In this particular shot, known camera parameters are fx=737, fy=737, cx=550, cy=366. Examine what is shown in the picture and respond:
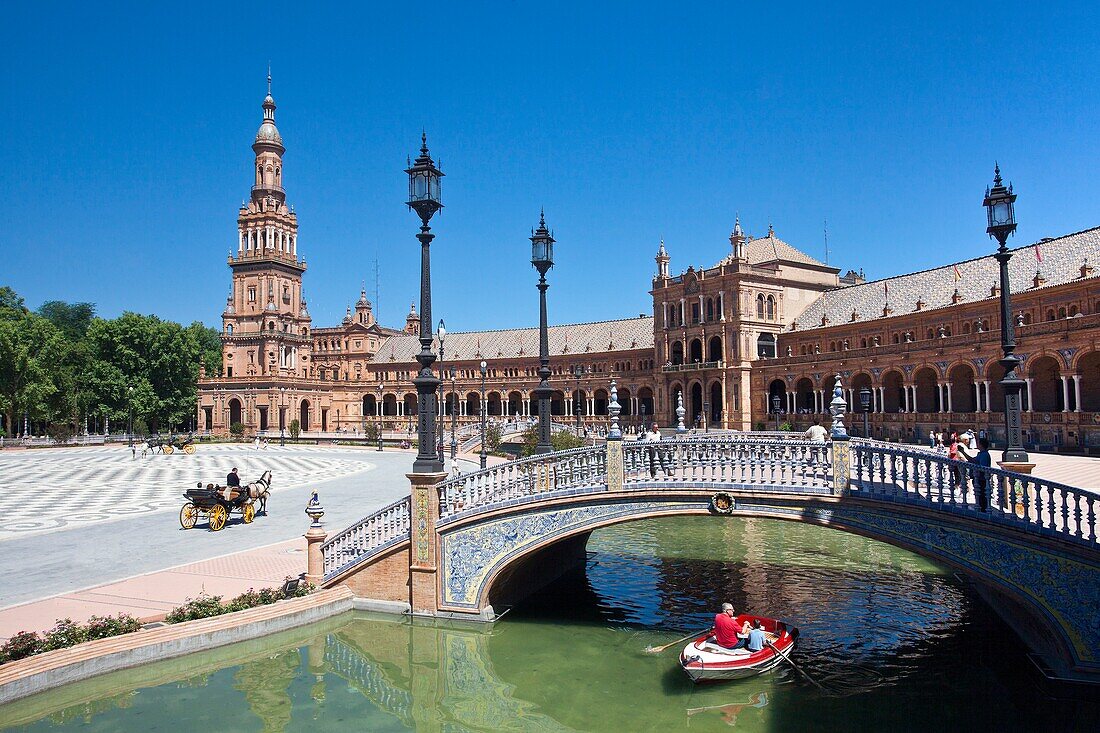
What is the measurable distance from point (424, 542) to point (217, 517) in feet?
36.2

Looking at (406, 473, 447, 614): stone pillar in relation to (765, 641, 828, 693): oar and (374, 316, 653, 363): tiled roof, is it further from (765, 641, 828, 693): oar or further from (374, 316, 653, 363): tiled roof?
(374, 316, 653, 363): tiled roof

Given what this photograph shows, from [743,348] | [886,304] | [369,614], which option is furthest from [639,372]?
[369,614]

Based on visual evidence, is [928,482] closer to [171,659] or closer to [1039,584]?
[1039,584]

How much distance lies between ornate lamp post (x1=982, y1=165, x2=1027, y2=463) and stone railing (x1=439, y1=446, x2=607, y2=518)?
760 cm

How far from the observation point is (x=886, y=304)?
56.9 meters

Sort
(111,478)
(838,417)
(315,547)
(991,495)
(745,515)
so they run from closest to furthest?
(991,495)
(838,417)
(745,515)
(315,547)
(111,478)

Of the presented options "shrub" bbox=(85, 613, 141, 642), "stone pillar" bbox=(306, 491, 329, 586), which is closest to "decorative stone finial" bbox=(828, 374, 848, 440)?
"stone pillar" bbox=(306, 491, 329, 586)

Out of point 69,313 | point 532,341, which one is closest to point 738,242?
point 532,341

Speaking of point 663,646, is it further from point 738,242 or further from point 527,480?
point 738,242

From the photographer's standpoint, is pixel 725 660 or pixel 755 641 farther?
pixel 755 641

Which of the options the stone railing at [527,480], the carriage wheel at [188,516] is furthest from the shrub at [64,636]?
the carriage wheel at [188,516]

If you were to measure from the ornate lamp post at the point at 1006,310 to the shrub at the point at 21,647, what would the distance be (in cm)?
1702

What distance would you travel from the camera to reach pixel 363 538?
16.6 metres

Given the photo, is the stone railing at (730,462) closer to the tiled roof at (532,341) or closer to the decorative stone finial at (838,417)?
the decorative stone finial at (838,417)
